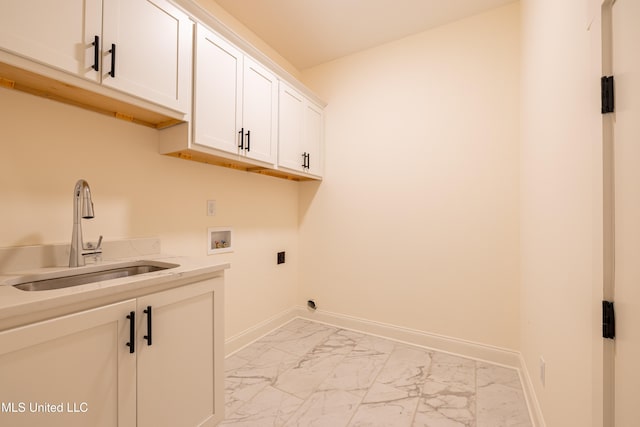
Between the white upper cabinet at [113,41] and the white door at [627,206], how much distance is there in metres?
1.72

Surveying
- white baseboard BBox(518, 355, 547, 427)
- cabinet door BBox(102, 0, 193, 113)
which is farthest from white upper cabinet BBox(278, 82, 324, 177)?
white baseboard BBox(518, 355, 547, 427)

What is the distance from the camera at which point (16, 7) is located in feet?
3.15

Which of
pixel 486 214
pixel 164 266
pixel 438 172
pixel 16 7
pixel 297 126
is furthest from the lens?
pixel 297 126

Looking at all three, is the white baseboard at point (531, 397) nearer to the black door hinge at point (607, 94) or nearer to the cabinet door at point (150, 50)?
the black door hinge at point (607, 94)

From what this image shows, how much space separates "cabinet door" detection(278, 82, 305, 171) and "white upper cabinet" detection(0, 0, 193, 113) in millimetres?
877

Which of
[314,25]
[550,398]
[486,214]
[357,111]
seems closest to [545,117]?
[486,214]

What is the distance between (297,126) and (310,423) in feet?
7.19

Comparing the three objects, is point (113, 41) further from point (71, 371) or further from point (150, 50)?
point (71, 371)

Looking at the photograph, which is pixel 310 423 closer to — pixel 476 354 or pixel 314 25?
pixel 476 354

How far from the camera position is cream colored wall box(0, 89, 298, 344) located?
1213mm

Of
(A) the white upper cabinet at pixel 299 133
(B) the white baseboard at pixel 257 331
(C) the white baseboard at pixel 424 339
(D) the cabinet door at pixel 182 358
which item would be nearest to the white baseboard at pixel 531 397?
(C) the white baseboard at pixel 424 339

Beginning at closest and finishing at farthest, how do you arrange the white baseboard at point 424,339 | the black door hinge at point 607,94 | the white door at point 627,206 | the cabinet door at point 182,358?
the white door at point 627,206 < the black door hinge at point 607,94 < the cabinet door at point 182,358 < the white baseboard at point 424,339

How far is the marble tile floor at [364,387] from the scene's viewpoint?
1529 mm

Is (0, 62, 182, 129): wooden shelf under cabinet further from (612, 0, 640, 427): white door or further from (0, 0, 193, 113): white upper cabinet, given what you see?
(612, 0, 640, 427): white door
